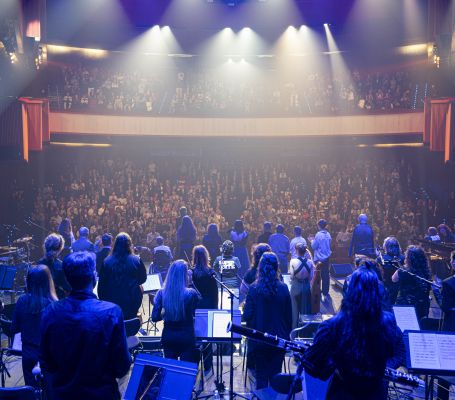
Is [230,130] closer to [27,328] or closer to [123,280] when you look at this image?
[123,280]

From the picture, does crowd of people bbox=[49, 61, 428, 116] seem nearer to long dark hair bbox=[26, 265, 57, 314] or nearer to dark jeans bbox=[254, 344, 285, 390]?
dark jeans bbox=[254, 344, 285, 390]

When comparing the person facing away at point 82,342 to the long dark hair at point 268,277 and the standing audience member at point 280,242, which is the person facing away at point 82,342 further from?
the standing audience member at point 280,242

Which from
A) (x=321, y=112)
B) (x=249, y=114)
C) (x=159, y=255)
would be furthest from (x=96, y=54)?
(x=159, y=255)

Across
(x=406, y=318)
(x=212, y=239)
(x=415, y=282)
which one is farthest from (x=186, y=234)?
(x=406, y=318)

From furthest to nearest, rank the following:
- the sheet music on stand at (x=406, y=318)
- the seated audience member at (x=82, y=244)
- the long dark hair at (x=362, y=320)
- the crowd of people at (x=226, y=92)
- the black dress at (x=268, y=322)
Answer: the crowd of people at (x=226, y=92) → the seated audience member at (x=82, y=244) → the sheet music on stand at (x=406, y=318) → the black dress at (x=268, y=322) → the long dark hair at (x=362, y=320)

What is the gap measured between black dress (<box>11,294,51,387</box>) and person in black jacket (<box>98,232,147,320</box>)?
1523 mm

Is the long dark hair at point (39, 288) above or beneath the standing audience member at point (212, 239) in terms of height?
above

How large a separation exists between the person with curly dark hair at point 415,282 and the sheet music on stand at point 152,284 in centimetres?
343

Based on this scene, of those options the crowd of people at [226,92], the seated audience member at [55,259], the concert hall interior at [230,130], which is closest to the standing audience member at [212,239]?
the concert hall interior at [230,130]

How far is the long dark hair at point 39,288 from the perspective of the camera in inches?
191

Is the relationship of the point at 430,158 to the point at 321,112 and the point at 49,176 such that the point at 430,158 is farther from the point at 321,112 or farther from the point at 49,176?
the point at 49,176

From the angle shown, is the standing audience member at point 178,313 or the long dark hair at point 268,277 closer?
the long dark hair at point 268,277

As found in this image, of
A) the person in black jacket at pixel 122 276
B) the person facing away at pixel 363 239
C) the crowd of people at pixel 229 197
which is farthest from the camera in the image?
the crowd of people at pixel 229 197

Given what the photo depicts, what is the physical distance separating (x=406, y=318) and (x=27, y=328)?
3815mm
